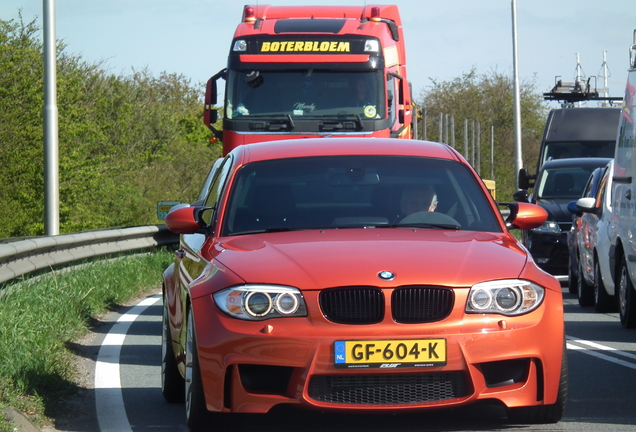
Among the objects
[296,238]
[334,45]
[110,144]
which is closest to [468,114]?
[110,144]

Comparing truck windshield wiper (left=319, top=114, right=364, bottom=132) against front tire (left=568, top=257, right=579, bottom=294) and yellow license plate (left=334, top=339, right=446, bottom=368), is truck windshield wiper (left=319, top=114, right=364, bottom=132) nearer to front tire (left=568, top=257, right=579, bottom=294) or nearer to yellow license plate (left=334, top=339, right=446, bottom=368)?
front tire (left=568, top=257, right=579, bottom=294)

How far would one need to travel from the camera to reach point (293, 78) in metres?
17.4

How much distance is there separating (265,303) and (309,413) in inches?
45.8

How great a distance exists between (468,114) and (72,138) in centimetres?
4157

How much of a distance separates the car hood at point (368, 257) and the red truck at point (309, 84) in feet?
35.5

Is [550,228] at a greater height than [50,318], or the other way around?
[550,228]

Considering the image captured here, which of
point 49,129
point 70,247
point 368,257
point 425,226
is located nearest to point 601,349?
point 425,226

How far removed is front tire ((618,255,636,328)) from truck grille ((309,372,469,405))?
581 centimetres

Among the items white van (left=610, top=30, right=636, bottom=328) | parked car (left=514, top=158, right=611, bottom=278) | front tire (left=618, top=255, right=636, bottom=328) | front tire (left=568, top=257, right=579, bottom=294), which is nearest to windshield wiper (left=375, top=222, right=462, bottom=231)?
white van (left=610, top=30, right=636, bottom=328)

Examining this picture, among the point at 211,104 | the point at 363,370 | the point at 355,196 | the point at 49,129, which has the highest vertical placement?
the point at 211,104

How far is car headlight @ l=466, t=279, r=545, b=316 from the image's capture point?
18.0ft

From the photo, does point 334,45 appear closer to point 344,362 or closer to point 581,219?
point 581,219

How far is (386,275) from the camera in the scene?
215 inches

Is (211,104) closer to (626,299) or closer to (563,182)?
(563,182)
